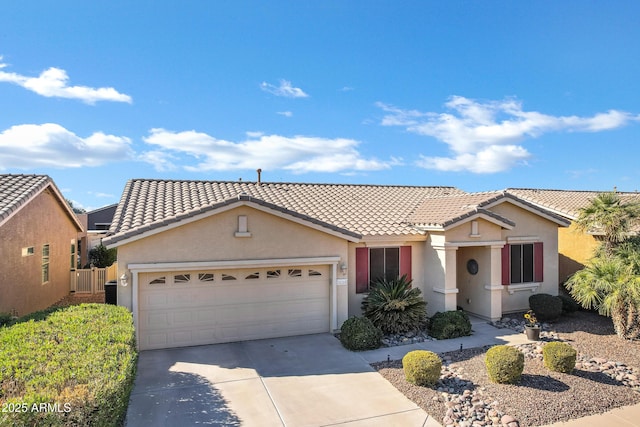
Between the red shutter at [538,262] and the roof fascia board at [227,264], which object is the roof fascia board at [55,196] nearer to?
the roof fascia board at [227,264]

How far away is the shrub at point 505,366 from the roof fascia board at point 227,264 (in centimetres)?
544

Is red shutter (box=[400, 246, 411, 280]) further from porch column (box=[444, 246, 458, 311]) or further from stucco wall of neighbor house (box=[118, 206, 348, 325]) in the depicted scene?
stucco wall of neighbor house (box=[118, 206, 348, 325])

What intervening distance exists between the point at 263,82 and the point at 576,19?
10864mm

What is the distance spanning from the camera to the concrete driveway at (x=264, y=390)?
7.09 meters

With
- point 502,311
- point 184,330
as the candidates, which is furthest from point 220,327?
point 502,311

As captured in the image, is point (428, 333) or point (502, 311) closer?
point (428, 333)

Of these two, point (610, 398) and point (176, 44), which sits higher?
point (176, 44)

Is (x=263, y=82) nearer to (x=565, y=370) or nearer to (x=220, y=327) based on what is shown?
(x=220, y=327)

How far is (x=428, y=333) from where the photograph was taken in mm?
12297

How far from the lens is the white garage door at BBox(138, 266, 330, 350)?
1077 centimetres

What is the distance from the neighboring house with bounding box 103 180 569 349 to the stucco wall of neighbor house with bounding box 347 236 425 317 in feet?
0.12

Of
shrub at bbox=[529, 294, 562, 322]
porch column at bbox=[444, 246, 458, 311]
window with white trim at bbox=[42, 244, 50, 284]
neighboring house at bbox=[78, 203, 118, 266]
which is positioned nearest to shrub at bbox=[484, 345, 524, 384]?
porch column at bbox=[444, 246, 458, 311]

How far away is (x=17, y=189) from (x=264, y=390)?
1260 centimetres

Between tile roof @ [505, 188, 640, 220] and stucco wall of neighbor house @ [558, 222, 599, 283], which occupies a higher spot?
tile roof @ [505, 188, 640, 220]
